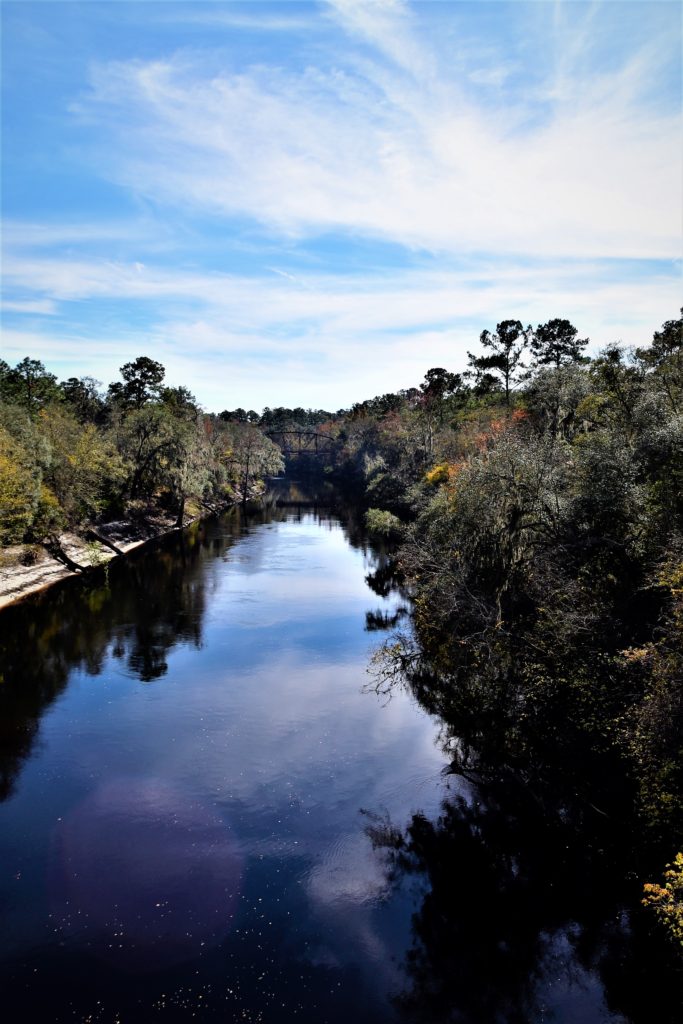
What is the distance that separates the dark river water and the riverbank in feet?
25.4

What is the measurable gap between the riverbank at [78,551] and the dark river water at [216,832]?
7740 mm

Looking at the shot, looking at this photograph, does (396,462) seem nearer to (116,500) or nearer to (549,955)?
(116,500)

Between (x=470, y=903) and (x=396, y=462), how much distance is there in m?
78.0

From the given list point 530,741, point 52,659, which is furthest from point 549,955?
point 52,659

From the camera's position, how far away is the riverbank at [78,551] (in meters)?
43.4

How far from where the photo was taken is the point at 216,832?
18.5 metres

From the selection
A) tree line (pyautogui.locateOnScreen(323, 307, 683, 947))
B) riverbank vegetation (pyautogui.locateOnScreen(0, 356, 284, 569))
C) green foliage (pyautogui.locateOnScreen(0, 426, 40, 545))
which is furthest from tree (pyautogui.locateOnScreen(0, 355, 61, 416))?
tree line (pyautogui.locateOnScreen(323, 307, 683, 947))

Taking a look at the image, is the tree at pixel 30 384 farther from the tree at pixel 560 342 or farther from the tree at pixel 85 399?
the tree at pixel 560 342

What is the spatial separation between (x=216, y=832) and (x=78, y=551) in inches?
1617

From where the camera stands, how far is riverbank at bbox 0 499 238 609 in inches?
1709

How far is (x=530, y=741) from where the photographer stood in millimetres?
22312

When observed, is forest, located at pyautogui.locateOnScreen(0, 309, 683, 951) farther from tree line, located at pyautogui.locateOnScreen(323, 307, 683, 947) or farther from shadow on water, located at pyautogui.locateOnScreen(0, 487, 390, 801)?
shadow on water, located at pyautogui.locateOnScreen(0, 487, 390, 801)

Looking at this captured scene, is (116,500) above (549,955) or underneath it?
above

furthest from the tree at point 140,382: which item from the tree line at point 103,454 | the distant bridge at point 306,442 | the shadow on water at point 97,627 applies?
the distant bridge at point 306,442
